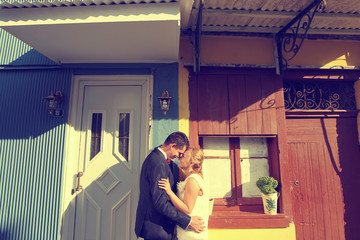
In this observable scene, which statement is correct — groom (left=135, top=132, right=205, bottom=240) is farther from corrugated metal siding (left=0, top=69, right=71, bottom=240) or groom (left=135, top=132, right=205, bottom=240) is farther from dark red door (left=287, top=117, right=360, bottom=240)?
dark red door (left=287, top=117, right=360, bottom=240)

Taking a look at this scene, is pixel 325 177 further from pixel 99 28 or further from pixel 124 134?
pixel 99 28

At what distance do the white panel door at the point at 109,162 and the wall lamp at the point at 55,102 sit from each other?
1.18 feet

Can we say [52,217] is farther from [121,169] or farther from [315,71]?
[315,71]

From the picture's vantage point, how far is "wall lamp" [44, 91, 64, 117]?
12.4ft

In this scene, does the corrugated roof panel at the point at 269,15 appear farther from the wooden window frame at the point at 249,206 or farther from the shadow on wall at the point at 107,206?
the shadow on wall at the point at 107,206

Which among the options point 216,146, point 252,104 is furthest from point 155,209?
point 252,104

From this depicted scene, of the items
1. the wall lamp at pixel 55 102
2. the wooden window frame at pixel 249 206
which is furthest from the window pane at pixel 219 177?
the wall lamp at pixel 55 102

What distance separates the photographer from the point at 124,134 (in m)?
3.92

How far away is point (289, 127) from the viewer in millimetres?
4094

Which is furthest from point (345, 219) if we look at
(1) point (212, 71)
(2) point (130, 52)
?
(2) point (130, 52)

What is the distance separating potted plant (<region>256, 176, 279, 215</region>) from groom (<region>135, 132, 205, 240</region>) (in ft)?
4.40

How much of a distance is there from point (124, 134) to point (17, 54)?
7.78 ft

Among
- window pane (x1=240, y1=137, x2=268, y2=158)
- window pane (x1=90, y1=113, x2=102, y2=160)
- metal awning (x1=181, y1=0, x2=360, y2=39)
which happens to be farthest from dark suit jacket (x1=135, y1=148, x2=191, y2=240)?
metal awning (x1=181, y1=0, x2=360, y2=39)

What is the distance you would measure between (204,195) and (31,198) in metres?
2.79
